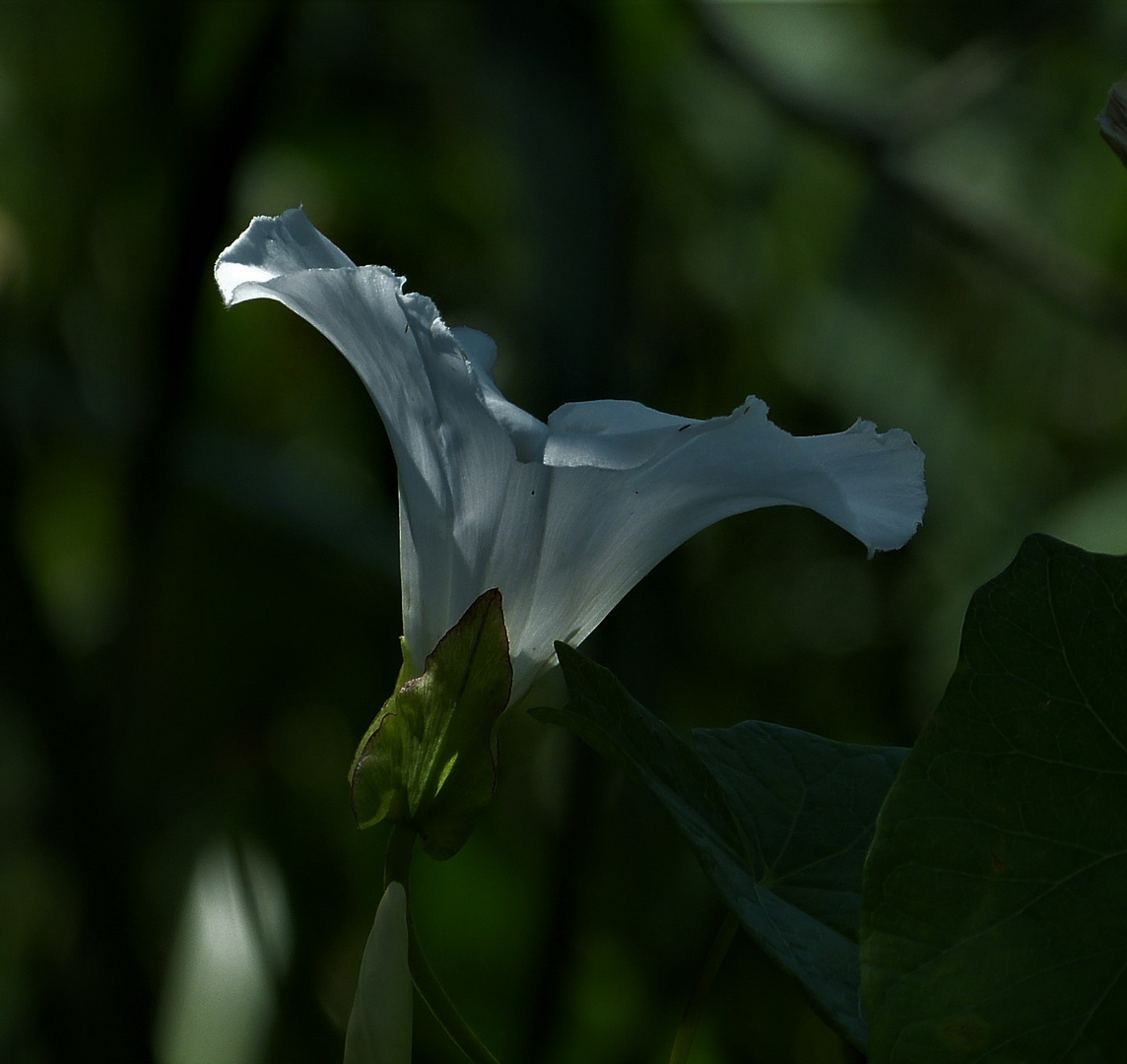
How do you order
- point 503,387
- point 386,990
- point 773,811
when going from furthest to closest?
point 503,387 → point 773,811 → point 386,990

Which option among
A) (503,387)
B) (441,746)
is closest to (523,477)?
(441,746)

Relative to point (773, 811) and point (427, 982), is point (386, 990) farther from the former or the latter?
point (773, 811)

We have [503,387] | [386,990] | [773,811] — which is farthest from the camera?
[503,387]

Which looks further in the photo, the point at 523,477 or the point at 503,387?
the point at 503,387

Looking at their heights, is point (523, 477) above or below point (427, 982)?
above

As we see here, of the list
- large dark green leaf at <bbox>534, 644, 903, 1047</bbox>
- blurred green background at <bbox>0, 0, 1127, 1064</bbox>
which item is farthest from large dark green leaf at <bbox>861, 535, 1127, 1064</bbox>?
blurred green background at <bbox>0, 0, 1127, 1064</bbox>

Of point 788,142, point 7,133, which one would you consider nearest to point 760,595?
point 788,142

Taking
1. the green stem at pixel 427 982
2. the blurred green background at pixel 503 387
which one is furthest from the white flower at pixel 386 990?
the blurred green background at pixel 503 387

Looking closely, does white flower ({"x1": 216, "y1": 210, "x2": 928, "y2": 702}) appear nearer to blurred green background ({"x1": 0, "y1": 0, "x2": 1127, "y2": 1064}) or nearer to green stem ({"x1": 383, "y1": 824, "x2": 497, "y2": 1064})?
green stem ({"x1": 383, "y1": 824, "x2": 497, "y2": 1064})
